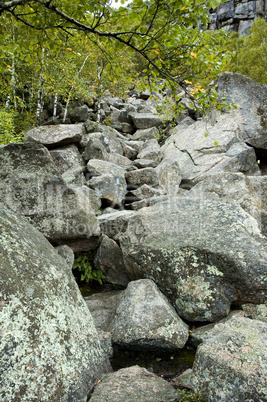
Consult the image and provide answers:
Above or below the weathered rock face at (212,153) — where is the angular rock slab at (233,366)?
below

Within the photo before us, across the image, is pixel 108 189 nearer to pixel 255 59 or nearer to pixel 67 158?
pixel 67 158

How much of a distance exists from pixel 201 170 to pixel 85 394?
41.5 ft

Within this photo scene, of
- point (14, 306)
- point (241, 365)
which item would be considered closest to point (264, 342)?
point (241, 365)

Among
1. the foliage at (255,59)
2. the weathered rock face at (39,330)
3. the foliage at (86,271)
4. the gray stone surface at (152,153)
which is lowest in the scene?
the foliage at (86,271)

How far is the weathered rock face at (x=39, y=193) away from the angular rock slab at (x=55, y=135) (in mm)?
7782

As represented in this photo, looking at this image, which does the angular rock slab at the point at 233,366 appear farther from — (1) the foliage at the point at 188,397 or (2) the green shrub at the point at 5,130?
(2) the green shrub at the point at 5,130

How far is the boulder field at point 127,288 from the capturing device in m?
3.71

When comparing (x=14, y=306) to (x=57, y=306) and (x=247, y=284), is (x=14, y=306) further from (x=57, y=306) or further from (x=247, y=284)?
(x=247, y=284)

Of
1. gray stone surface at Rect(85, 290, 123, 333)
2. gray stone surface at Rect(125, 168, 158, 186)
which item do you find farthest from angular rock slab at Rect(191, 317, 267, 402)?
gray stone surface at Rect(125, 168, 158, 186)

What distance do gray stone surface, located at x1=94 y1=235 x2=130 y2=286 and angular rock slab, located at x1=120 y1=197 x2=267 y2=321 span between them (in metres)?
0.78

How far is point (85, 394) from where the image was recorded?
3.96m

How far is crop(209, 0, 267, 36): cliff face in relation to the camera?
82.2m

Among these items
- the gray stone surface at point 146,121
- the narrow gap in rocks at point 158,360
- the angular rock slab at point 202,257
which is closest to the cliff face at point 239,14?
the gray stone surface at point 146,121

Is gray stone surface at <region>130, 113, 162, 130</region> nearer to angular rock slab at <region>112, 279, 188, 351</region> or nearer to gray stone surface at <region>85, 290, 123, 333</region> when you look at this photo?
gray stone surface at <region>85, 290, 123, 333</region>
